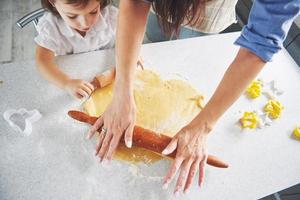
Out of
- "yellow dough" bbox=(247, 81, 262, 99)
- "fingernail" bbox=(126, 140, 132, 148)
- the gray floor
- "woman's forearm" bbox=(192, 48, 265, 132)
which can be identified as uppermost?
"woman's forearm" bbox=(192, 48, 265, 132)

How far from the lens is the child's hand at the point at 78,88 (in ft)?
2.74

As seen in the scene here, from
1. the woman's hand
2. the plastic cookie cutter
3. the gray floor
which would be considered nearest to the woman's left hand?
the woman's hand

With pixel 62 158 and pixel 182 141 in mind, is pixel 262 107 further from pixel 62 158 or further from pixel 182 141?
pixel 62 158

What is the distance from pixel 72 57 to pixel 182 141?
0.46m

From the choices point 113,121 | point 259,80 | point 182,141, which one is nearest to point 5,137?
point 113,121

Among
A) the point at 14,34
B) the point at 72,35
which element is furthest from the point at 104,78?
the point at 14,34

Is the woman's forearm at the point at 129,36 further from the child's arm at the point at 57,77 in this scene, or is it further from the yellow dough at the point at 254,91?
the yellow dough at the point at 254,91

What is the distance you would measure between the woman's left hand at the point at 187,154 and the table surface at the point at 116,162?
0.04m

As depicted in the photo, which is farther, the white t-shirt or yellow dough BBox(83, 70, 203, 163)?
the white t-shirt

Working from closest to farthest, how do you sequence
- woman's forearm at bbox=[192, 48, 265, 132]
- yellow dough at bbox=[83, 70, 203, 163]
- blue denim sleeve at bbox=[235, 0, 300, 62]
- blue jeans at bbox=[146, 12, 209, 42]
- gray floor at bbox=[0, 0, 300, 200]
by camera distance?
1. blue denim sleeve at bbox=[235, 0, 300, 62]
2. woman's forearm at bbox=[192, 48, 265, 132]
3. yellow dough at bbox=[83, 70, 203, 163]
4. blue jeans at bbox=[146, 12, 209, 42]
5. gray floor at bbox=[0, 0, 300, 200]

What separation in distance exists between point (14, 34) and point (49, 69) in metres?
1.06

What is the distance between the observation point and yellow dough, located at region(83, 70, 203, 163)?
2.60 feet

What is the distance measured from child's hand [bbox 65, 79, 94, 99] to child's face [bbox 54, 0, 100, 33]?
192mm

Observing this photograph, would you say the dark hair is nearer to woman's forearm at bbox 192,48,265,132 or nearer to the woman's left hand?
woman's forearm at bbox 192,48,265,132
